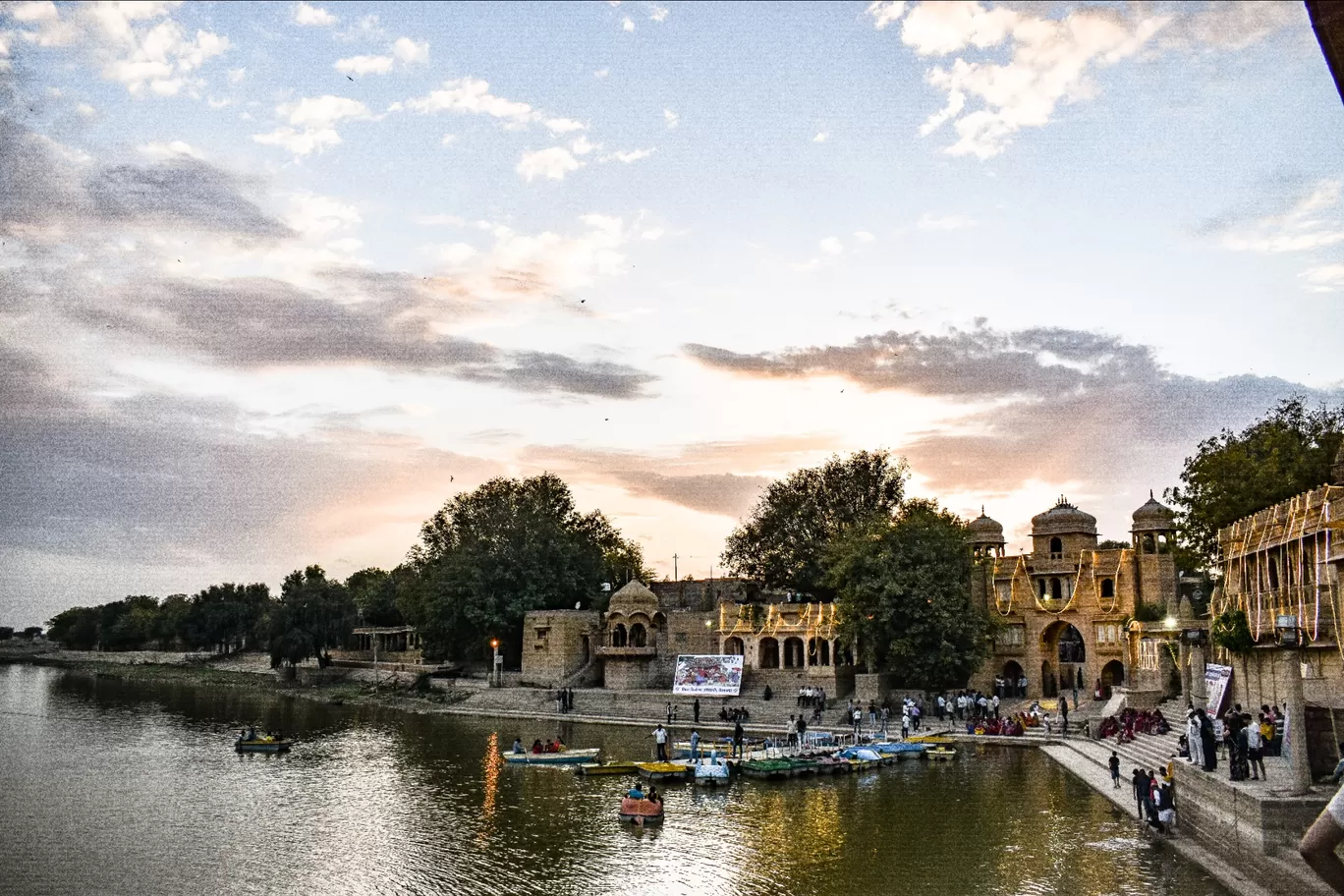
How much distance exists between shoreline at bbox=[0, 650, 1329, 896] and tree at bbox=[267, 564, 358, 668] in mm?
2642

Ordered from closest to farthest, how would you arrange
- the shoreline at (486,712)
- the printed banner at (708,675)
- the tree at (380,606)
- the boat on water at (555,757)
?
the shoreline at (486,712) → the boat on water at (555,757) → the printed banner at (708,675) → the tree at (380,606)

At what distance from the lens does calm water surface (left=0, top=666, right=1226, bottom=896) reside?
19859 mm

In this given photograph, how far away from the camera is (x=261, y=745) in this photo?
38.9 metres

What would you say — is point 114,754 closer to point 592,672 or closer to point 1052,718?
point 592,672

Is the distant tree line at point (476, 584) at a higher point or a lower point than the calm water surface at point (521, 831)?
higher

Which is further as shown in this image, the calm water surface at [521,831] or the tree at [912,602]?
the tree at [912,602]

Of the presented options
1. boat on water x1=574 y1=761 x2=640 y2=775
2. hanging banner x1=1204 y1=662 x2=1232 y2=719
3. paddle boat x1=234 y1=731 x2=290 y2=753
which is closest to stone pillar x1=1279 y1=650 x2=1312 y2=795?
hanging banner x1=1204 y1=662 x2=1232 y2=719

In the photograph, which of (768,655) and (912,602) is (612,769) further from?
(768,655)

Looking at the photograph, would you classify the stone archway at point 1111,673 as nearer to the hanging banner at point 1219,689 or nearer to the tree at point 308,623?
the hanging banner at point 1219,689

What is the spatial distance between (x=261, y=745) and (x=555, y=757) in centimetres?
1219

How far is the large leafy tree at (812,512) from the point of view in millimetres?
59062

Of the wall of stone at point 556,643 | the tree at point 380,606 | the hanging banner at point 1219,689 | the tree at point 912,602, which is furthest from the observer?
the tree at point 380,606

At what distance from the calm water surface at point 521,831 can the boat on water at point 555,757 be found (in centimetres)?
78

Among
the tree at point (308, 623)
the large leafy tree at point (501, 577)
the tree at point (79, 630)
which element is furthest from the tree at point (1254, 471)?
the tree at point (79, 630)
